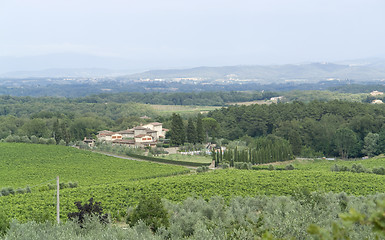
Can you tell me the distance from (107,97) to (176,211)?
132528 millimetres

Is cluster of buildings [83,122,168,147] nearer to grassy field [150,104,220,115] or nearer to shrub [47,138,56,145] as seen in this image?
Result: shrub [47,138,56,145]

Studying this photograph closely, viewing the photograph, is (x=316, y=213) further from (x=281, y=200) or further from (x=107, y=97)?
(x=107, y=97)

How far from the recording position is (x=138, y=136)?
57.9 metres

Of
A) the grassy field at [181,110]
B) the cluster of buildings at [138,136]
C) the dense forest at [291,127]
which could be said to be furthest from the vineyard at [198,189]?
the grassy field at [181,110]

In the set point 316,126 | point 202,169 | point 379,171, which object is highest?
point 316,126

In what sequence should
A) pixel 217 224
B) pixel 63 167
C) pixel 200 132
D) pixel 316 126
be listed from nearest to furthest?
pixel 217 224 → pixel 63 167 → pixel 316 126 → pixel 200 132

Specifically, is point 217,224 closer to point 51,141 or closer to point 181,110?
point 51,141

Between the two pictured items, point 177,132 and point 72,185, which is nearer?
point 72,185

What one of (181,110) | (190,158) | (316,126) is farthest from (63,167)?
(181,110)

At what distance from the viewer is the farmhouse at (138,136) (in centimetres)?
5784

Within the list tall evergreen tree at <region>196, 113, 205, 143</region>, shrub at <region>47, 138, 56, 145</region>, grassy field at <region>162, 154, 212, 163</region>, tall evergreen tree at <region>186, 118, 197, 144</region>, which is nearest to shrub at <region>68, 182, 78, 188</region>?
→ grassy field at <region>162, 154, 212, 163</region>

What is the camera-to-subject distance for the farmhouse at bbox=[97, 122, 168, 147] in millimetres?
57844

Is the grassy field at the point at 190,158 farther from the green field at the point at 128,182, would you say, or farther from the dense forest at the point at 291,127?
the dense forest at the point at 291,127

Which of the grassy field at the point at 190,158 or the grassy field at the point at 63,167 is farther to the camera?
the grassy field at the point at 190,158
